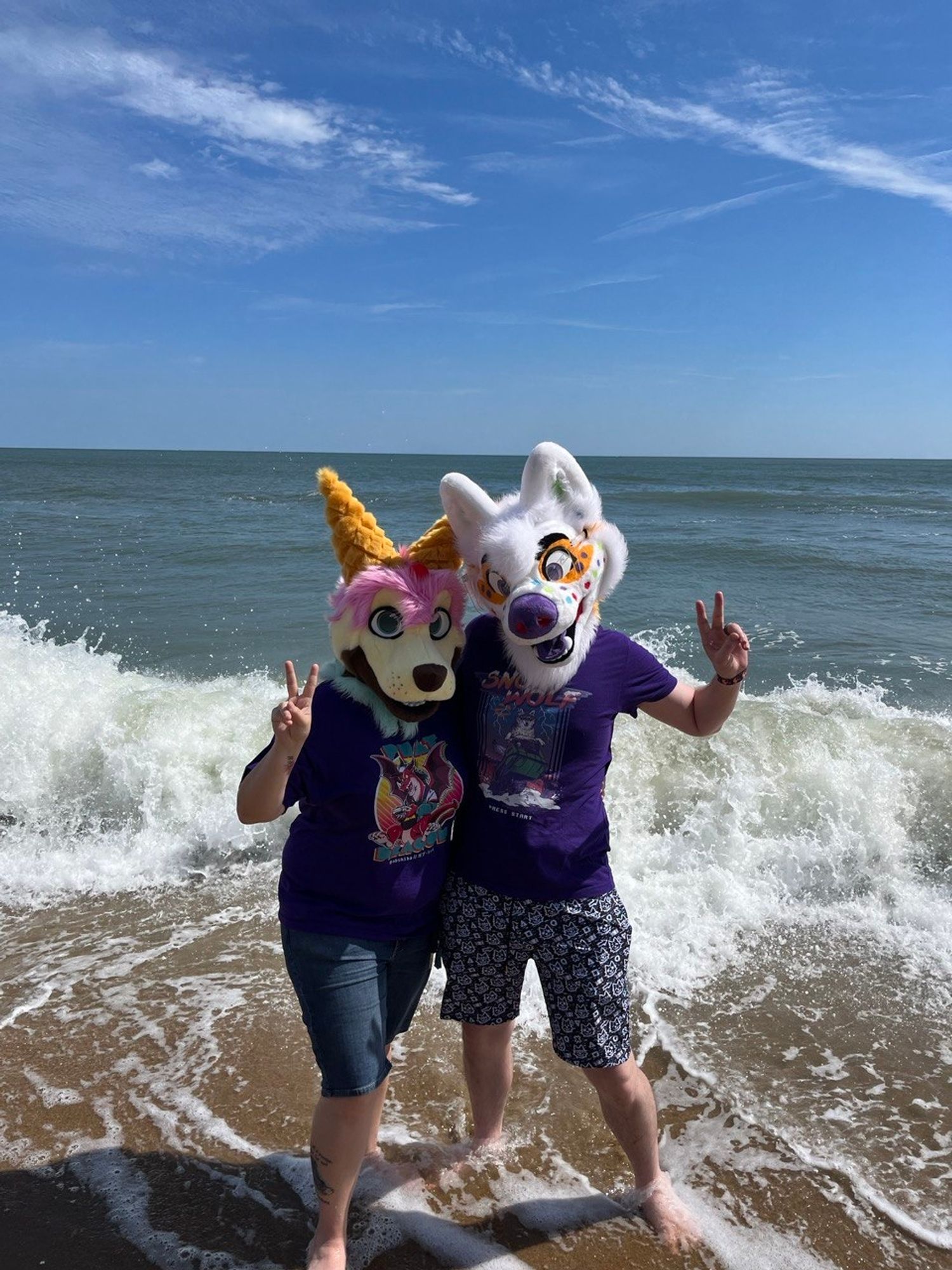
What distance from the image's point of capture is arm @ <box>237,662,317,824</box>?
227 cm

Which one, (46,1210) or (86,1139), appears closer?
(46,1210)

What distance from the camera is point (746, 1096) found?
337cm

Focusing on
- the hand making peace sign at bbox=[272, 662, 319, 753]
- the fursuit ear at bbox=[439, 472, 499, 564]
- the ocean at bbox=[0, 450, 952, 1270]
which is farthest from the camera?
the ocean at bbox=[0, 450, 952, 1270]

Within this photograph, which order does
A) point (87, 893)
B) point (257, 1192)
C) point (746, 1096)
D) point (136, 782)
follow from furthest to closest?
point (136, 782) → point (87, 893) → point (746, 1096) → point (257, 1192)

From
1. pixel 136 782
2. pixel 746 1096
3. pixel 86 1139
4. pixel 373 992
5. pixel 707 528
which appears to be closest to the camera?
pixel 373 992

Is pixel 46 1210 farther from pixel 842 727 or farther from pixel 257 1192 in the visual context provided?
pixel 842 727

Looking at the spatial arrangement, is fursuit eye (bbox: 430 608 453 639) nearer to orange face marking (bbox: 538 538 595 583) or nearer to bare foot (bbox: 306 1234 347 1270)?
orange face marking (bbox: 538 538 595 583)

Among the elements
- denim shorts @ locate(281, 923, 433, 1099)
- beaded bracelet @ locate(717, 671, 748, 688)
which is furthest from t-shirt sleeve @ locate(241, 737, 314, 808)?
beaded bracelet @ locate(717, 671, 748, 688)

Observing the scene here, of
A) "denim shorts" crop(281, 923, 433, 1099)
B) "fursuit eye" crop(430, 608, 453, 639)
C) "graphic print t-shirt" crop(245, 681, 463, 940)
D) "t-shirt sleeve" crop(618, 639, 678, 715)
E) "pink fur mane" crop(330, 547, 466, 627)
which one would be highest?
"pink fur mane" crop(330, 547, 466, 627)

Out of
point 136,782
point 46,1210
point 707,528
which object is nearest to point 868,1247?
point 46,1210

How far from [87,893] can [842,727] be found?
489cm

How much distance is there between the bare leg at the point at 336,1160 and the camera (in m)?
2.36

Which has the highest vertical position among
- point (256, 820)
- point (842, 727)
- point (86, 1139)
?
point (256, 820)

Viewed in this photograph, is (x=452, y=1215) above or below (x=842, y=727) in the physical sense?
below
